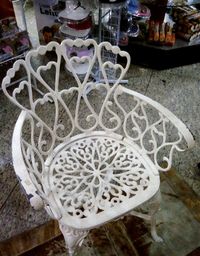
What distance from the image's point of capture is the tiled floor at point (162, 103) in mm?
1383

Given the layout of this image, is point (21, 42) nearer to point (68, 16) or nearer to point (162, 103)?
point (68, 16)

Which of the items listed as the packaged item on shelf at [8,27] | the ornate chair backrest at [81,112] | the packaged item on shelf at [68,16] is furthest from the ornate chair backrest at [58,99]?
the packaged item on shelf at [8,27]

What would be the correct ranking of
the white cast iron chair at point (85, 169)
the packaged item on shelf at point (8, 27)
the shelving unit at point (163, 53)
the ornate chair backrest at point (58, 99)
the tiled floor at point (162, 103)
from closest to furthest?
the white cast iron chair at point (85, 169)
the ornate chair backrest at point (58, 99)
the tiled floor at point (162, 103)
the packaged item on shelf at point (8, 27)
the shelving unit at point (163, 53)

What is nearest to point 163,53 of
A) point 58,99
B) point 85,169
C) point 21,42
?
point 21,42

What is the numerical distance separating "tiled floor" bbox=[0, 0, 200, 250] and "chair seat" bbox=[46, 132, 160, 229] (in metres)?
0.41

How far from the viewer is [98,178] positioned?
42.9 inches

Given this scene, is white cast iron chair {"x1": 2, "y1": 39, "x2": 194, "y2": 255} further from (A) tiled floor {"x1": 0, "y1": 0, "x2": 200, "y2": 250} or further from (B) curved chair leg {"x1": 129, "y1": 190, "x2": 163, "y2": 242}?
(A) tiled floor {"x1": 0, "y1": 0, "x2": 200, "y2": 250}

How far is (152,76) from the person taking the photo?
2.27 m

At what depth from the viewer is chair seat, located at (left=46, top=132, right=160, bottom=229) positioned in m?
0.96

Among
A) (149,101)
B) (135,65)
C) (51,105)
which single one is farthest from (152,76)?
(149,101)

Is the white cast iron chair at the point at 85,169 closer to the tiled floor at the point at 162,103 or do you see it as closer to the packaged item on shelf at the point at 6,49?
the tiled floor at the point at 162,103

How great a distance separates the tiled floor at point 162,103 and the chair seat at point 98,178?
0.41 meters

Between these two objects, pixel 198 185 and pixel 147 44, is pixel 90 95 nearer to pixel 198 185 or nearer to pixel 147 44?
pixel 147 44

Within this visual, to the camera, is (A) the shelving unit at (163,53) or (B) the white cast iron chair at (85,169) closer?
(B) the white cast iron chair at (85,169)
